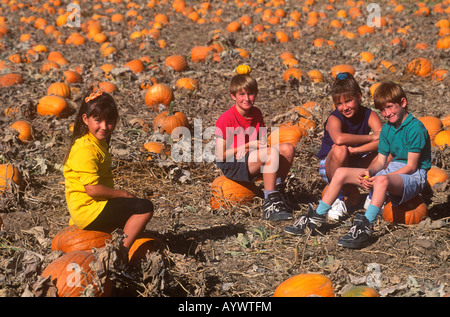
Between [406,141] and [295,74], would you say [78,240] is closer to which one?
[406,141]

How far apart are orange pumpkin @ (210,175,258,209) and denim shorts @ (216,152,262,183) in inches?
3.0

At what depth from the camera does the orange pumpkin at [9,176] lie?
18.1ft

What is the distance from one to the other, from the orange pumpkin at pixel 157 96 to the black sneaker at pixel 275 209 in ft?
11.6

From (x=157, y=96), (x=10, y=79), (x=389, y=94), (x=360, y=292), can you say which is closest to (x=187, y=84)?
(x=157, y=96)

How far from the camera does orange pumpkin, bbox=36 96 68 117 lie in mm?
7688

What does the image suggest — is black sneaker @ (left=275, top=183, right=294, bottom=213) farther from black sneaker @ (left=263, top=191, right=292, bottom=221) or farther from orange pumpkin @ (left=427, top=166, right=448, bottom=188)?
orange pumpkin @ (left=427, top=166, right=448, bottom=188)

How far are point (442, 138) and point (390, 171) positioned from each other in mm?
2061

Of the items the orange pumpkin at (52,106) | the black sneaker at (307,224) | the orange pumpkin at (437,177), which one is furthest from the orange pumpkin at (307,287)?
the orange pumpkin at (52,106)

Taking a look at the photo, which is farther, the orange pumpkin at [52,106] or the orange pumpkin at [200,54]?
the orange pumpkin at [200,54]

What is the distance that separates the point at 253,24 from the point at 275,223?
8541 mm

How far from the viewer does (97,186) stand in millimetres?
3887

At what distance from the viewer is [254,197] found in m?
5.44

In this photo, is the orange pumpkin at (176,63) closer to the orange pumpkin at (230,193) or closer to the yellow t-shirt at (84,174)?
the orange pumpkin at (230,193)
